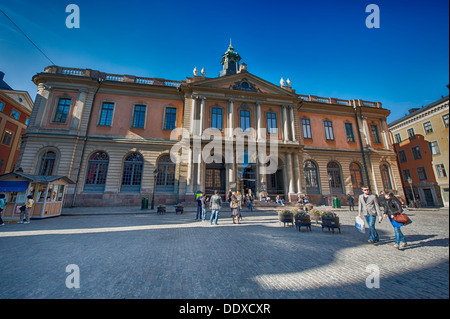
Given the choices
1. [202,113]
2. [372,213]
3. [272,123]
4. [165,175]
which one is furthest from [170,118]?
[372,213]

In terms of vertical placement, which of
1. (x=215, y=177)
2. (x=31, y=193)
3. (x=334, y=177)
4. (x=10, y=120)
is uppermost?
(x=10, y=120)

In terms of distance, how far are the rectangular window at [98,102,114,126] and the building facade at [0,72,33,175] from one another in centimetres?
1522

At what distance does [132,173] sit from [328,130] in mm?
23869

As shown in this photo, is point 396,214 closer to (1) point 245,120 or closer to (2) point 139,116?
(1) point 245,120

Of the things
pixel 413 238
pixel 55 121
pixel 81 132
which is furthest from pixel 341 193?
pixel 55 121

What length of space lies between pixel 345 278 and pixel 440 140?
307cm

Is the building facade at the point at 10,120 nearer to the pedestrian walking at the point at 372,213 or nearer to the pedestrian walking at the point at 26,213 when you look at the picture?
the pedestrian walking at the point at 26,213

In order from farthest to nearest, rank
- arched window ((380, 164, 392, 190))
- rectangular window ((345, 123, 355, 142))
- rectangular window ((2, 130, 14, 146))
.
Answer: rectangular window ((345, 123, 355, 142)) → rectangular window ((2, 130, 14, 146)) → arched window ((380, 164, 392, 190))

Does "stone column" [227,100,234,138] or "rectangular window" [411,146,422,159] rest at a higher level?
"stone column" [227,100,234,138]

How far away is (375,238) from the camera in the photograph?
19.2ft

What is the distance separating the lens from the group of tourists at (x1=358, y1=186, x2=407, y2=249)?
5145 mm

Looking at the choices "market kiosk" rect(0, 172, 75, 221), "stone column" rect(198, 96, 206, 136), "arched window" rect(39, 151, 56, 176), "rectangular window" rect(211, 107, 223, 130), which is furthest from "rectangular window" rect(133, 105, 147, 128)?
"market kiosk" rect(0, 172, 75, 221)

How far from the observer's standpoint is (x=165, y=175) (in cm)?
1867

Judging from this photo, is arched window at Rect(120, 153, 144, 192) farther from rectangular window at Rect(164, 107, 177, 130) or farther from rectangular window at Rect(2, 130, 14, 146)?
rectangular window at Rect(2, 130, 14, 146)
